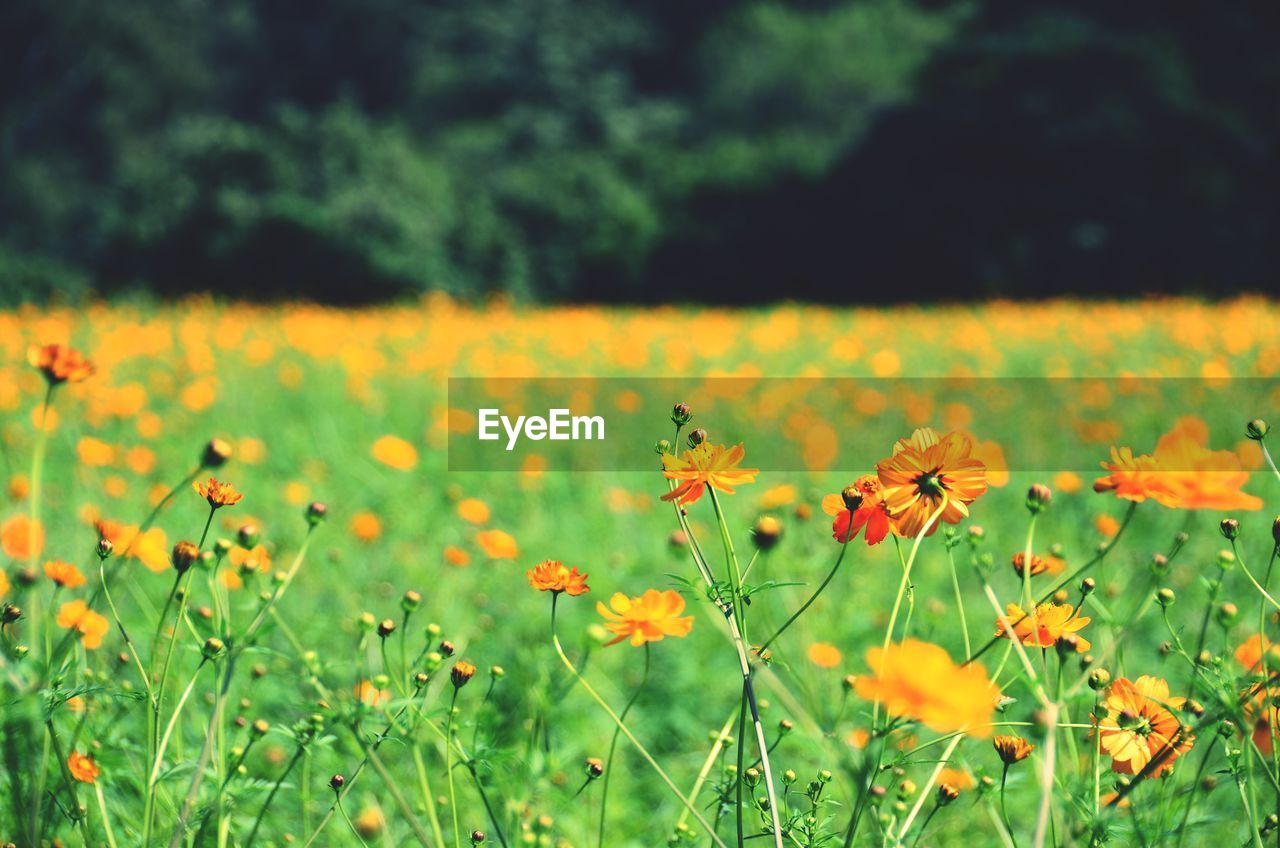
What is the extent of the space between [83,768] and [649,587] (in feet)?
4.54

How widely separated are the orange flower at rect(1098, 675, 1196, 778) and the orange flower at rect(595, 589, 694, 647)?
0.92 ft

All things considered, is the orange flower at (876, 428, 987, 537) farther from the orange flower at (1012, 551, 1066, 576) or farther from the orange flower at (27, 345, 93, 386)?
the orange flower at (27, 345, 93, 386)

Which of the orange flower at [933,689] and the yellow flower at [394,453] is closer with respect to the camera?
the orange flower at [933,689]

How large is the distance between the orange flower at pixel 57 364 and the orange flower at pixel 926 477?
23.7 inches

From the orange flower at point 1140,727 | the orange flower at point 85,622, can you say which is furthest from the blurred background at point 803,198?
the orange flower at point 1140,727

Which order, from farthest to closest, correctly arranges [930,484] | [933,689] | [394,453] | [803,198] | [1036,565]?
[803,198] → [394,453] → [1036,565] → [930,484] → [933,689]

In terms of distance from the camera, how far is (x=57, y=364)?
2.52ft

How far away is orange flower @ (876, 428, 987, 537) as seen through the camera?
62 centimetres

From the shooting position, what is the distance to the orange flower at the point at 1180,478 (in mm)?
666

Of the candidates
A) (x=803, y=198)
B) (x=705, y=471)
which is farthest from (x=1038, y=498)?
(x=803, y=198)

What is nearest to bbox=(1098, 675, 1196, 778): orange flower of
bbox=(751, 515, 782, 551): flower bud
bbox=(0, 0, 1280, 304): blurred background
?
bbox=(751, 515, 782, 551): flower bud

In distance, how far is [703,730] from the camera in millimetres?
1617

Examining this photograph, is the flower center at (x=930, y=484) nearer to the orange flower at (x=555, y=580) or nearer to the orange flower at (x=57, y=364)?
the orange flower at (x=555, y=580)

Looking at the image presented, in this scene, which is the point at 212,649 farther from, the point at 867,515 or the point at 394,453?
the point at 394,453
